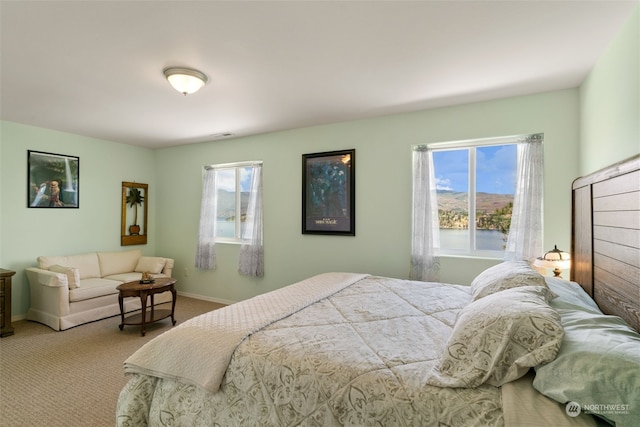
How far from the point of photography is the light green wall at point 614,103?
183cm

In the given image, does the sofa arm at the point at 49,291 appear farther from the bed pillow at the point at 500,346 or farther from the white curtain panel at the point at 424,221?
the bed pillow at the point at 500,346

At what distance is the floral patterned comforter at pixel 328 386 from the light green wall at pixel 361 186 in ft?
6.12

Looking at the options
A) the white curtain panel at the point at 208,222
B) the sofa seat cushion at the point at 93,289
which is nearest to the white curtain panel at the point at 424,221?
the white curtain panel at the point at 208,222

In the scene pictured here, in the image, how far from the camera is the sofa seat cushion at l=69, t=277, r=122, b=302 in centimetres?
389

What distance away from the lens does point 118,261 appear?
4.98 metres

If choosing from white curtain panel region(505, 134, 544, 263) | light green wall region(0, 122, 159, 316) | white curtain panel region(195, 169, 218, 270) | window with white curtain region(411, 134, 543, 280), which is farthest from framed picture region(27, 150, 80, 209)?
white curtain panel region(505, 134, 544, 263)

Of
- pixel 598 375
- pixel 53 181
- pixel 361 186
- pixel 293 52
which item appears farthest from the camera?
pixel 53 181

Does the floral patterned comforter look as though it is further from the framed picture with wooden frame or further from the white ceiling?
the framed picture with wooden frame

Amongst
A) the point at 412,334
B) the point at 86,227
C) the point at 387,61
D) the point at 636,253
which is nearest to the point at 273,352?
the point at 412,334

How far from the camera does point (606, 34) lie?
209 cm

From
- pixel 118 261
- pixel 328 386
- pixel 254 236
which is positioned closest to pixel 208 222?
pixel 254 236

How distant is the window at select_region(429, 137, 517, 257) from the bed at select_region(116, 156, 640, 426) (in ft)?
3.53

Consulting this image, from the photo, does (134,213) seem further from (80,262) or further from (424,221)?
(424,221)

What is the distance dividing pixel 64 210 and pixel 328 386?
505cm
